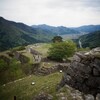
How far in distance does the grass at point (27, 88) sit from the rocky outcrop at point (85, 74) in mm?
5255

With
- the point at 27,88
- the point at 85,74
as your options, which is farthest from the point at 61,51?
the point at 85,74

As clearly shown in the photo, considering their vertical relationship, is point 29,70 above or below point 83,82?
below

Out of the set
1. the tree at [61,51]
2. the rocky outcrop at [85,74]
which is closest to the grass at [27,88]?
the rocky outcrop at [85,74]

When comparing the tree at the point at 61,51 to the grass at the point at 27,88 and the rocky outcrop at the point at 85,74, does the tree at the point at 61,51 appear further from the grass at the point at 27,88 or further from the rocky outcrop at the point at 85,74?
the rocky outcrop at the point at 85,74

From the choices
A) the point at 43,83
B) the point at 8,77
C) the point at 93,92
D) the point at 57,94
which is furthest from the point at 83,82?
the point at 8,77

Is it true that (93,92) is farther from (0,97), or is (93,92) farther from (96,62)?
(0,97)

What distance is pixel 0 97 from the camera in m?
43.1

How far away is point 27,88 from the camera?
42.2m

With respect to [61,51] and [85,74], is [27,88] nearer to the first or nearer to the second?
[85,74]

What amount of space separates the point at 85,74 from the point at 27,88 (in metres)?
16.0

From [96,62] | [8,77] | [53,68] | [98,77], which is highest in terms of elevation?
[96,62]

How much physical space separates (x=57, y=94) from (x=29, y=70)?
1245 inches

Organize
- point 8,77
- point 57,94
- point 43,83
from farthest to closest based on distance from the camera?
point 8,77 < point 43,83 < point 57,94

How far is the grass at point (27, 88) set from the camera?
38.8m
